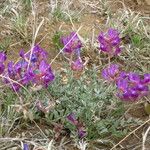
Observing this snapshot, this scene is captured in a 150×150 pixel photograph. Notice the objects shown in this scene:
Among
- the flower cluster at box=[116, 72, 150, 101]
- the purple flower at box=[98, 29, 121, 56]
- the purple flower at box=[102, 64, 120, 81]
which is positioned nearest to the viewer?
the flower cluster at box=[116, 72, 150, 101]

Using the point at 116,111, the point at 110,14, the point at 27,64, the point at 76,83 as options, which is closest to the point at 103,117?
the point at 116,111

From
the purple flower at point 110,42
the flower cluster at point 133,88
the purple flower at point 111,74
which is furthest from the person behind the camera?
the purple flower at point 110,42

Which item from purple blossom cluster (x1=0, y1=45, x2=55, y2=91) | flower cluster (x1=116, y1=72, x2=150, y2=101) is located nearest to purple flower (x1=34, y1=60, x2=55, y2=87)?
purple blossom cluster (x1=0, y1=45, x2=55, y2=91)

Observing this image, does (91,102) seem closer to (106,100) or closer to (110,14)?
(106,100)

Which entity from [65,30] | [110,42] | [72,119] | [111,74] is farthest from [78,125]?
[65,30]

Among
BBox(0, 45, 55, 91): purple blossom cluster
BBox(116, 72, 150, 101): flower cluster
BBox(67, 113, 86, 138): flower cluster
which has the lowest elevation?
BBox(67, 113, 86, 138): flower cluster

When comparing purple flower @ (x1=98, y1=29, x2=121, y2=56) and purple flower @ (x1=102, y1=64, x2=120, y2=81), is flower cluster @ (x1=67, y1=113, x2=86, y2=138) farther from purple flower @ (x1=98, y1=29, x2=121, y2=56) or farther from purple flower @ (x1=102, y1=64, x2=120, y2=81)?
purple flower @ (x1=98, y1=29, x2=121, y2=56)

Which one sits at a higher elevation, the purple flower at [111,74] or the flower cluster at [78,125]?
the purple flower at [111,74]

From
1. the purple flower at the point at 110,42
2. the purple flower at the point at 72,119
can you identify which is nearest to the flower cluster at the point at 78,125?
the purple flower at the point at 72,119

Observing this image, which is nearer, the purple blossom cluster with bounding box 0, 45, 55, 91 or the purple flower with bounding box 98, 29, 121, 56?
the purple blossom cluster with bounding box 0, 45, 55, 91

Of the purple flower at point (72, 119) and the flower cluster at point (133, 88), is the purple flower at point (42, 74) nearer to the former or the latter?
the purple flower at point (72, 119)

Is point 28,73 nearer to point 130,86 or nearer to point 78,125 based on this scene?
point 78,125
